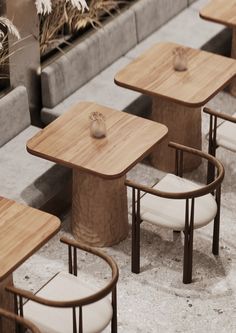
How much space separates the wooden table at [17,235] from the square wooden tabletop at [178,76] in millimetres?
1649

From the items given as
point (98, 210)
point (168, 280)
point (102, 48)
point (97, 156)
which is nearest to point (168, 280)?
point (168, 280)

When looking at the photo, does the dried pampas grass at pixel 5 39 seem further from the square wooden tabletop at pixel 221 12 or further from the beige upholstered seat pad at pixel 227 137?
the square wooden tabletop at pixel 221 12

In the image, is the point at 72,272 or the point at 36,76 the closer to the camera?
the point at 72,272

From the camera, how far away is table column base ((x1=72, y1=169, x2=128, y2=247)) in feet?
22.9

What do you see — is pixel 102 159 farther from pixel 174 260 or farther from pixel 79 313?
pixel 79 313

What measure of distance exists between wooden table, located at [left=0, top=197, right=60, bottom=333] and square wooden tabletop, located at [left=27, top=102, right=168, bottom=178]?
2.02 feet

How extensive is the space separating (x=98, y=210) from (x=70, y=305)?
1629 mm

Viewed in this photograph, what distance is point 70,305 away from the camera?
5488 mm

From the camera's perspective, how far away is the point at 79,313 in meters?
5.59

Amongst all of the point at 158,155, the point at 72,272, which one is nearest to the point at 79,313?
the point at 72,272

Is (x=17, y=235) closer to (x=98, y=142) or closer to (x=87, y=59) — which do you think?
(x=98, y=142)

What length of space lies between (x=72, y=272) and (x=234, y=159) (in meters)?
2.13

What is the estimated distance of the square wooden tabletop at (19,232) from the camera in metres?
5.85

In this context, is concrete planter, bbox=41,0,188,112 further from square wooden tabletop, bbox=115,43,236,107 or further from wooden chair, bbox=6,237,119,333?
wooden chair, bbox=6,237,119,333
